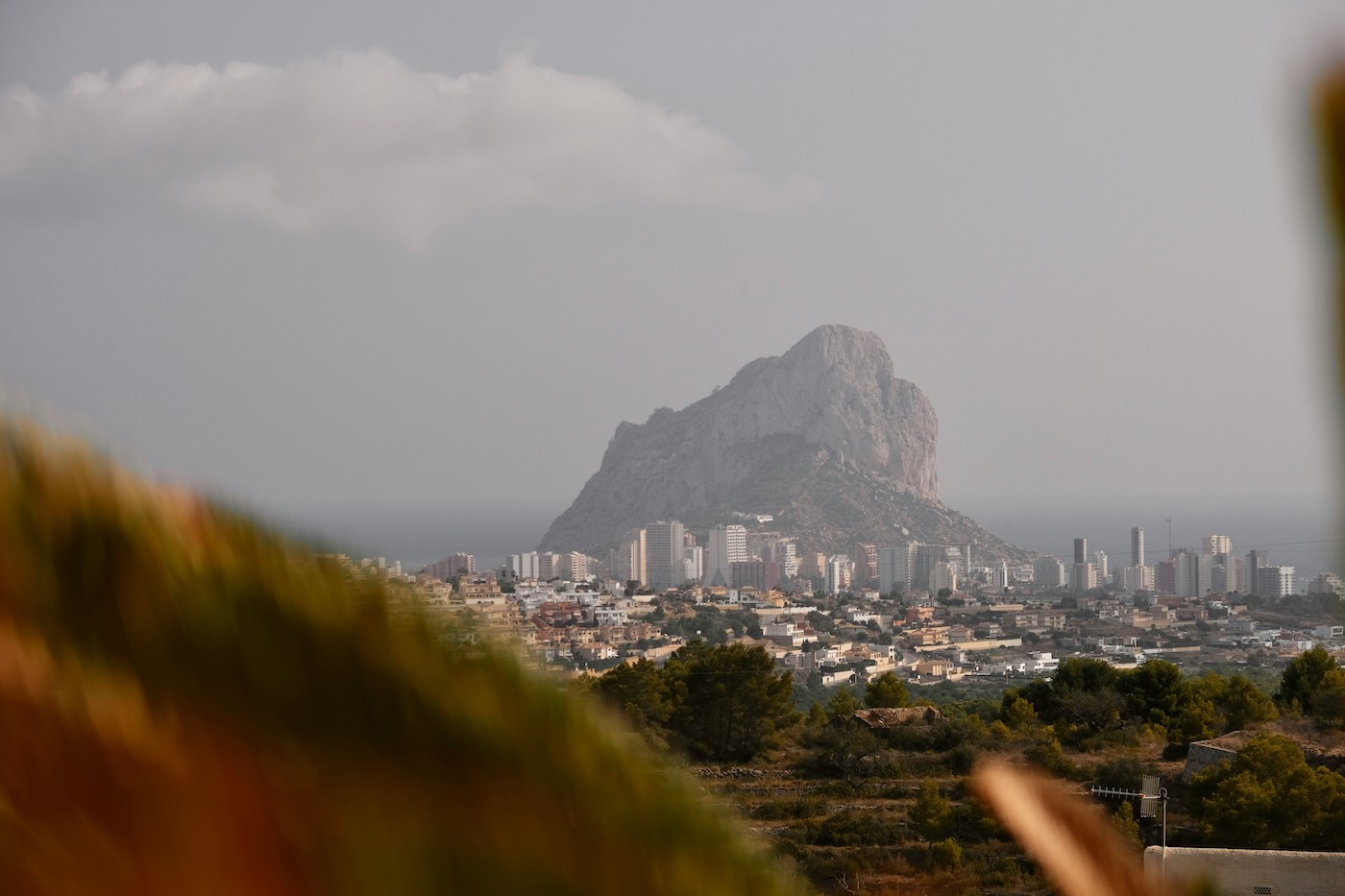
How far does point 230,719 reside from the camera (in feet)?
1.67

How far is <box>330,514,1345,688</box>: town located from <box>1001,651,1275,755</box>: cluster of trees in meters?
1.90

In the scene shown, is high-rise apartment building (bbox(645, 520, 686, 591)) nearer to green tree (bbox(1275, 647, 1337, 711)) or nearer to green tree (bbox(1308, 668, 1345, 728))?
green tree (bbox(1275, 647, 1337, 711))

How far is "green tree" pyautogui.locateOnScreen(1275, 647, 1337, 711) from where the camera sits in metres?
16.6

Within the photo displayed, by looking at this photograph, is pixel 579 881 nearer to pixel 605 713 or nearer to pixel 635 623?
pixel 605 713

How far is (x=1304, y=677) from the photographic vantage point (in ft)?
55.8

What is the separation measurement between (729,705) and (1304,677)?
325 inches

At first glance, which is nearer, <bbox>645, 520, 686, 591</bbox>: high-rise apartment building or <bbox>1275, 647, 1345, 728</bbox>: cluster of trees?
<bbox>1275, 647, 1345, 728</bbox>: cluster of trees

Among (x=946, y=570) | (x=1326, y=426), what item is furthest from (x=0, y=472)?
(x=946, y=570)

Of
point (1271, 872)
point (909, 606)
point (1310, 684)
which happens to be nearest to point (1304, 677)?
point (1310, 684)

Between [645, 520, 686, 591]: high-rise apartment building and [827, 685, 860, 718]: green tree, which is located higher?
[645, 520, 686, 591]: high-rise apartment building

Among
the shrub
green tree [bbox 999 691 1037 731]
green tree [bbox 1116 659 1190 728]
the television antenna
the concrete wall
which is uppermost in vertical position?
the concrete wall

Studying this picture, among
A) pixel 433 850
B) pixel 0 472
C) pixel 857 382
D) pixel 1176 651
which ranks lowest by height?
pixel 1176 651

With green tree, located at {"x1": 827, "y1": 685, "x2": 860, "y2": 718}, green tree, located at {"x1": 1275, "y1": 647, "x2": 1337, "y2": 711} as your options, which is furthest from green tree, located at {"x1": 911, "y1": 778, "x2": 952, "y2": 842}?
green tree, located at {"x1": 1275, "y1": 647, "x2": 1337, "y2": 711}

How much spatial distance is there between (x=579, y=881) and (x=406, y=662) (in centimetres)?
12
